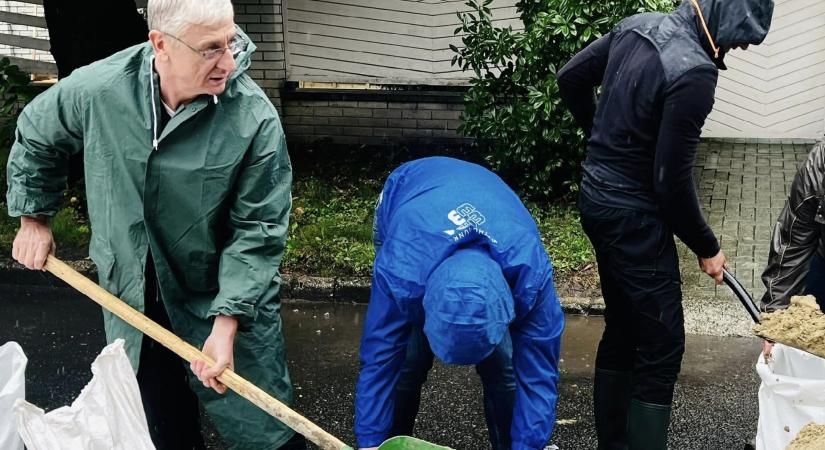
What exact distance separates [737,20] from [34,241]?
7.64 feet

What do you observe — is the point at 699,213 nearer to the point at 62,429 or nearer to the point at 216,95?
the point at 216,95

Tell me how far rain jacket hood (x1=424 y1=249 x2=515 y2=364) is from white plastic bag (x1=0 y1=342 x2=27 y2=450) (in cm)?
133

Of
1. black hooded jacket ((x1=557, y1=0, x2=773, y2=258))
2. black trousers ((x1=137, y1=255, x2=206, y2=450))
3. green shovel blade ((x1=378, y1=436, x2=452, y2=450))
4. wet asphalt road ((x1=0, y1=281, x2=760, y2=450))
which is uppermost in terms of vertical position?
black hooded jacket ((x1=557, y1=0, x2=773, y2=258))

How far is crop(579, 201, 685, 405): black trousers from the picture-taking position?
10.4 feet

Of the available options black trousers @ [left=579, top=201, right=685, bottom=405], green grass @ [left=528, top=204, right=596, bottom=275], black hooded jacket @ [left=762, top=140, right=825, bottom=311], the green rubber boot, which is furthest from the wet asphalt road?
black hooded jacket @ [left=762, top=140, right=825, bottom=311]

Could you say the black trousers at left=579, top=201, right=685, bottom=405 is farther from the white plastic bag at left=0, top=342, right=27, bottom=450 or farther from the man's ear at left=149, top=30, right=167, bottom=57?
the white plastic bag at left=0, top=342, right=27, bottom=450

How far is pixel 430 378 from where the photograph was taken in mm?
4707

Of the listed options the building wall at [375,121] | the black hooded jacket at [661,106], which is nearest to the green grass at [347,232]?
the building wall at [375,121]

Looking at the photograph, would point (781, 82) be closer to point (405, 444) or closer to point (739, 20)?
point (739, 20)

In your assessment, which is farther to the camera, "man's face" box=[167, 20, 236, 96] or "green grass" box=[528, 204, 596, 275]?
"green grass" box=[528, 204, 596, 275]

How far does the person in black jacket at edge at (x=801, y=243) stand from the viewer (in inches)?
123

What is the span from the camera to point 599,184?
3.24 meters

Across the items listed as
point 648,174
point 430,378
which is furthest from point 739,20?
point 430,378

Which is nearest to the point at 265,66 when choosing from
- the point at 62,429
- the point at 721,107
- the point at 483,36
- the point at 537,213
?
the point at 483,36
